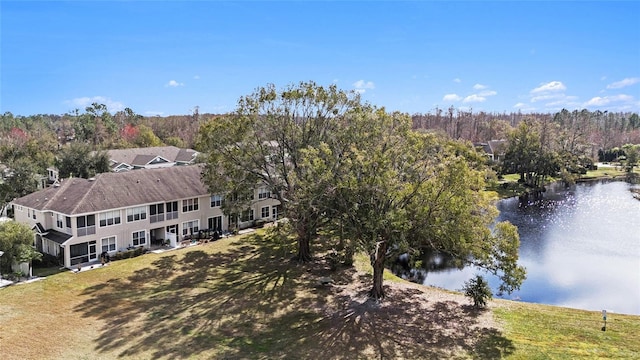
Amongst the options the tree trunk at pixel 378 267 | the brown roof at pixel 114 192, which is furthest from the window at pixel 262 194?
the tree trunk at pixel 378 267

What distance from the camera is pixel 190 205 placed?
41625 mm

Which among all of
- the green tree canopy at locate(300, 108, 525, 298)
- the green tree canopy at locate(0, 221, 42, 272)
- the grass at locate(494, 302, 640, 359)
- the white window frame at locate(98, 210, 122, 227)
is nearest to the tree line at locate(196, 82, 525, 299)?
the green tree canopy at locate(300, 108, 525, 298)

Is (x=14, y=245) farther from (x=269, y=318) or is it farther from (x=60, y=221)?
(x=269, y=318)

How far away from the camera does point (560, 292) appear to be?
31812mm

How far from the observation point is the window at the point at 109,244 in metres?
35.1

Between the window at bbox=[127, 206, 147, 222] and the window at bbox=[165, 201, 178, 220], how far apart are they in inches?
90.9

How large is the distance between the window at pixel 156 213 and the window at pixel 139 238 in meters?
1.31

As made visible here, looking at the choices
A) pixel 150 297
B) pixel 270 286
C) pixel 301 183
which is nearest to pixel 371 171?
pixel 301 183

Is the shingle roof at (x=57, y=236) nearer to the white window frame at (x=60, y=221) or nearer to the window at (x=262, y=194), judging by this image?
the white window frame at (x=60, y=221)

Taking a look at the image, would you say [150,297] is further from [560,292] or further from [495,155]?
[495,155]

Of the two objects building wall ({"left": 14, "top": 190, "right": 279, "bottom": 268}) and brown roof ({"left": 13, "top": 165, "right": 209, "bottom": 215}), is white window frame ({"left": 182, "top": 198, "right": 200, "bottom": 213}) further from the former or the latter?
brown roof ({"left": 13, "top": 165, "right": 209, "bottom": 215})

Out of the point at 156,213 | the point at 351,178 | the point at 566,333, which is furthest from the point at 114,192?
the point at 566,333

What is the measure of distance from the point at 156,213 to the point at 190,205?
3.60 meters

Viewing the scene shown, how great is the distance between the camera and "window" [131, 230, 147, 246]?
37.2 m
